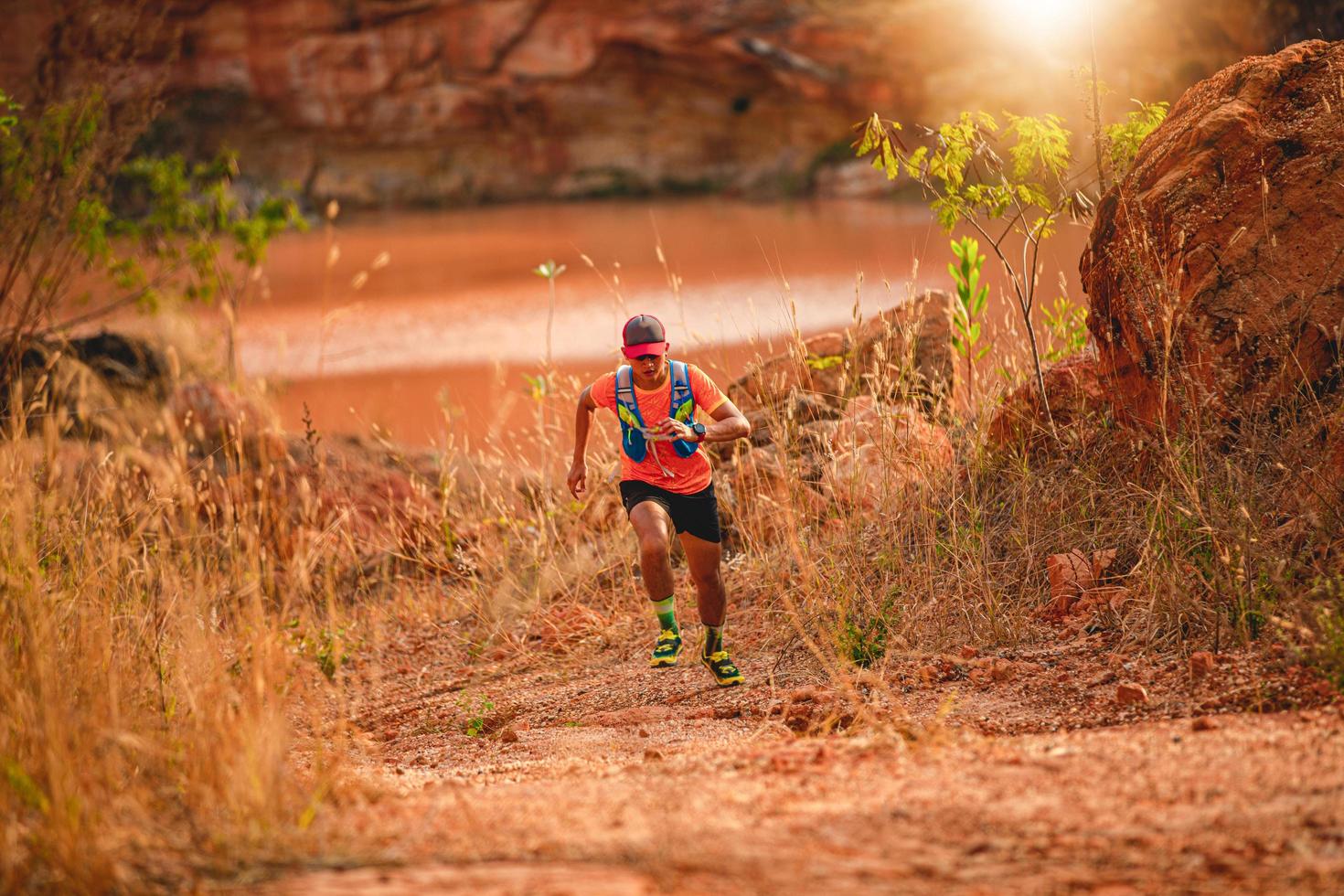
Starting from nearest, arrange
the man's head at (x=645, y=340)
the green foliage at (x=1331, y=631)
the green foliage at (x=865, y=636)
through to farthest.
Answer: the green foliage at (x=1331, y=631)
the man's head at (x=645, y=340)
the green foliage at (x=865, y=636)

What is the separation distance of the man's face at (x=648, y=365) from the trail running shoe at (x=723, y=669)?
3.06ft

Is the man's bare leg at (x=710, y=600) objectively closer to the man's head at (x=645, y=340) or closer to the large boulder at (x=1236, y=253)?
the man's head at (x=645, y=340)

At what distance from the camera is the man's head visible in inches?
146

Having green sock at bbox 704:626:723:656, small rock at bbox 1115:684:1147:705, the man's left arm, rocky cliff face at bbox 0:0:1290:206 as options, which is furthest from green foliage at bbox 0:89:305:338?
rocky cliff face at bbox 0:0:1290:206

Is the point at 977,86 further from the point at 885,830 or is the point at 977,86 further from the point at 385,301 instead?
the point at 885,830

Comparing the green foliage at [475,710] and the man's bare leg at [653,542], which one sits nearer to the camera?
the man's bare leg at [653,542]

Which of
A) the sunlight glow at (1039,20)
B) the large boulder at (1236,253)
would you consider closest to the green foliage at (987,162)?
the large boulder at (1236,253)

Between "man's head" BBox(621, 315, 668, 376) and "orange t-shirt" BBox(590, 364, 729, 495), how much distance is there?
4.8 inches

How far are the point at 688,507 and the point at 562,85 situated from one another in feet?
82.1

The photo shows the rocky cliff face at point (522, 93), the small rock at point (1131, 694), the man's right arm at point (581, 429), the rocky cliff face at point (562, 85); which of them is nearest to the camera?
the small rock at point (1131, 694)

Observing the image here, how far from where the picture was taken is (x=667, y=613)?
402 cm

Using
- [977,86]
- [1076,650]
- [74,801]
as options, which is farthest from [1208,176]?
[977,86]

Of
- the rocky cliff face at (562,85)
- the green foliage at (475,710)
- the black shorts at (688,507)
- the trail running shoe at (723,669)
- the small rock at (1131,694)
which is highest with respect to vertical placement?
the rocky cliff face at (562,85)

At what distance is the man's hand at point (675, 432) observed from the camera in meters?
3.59
